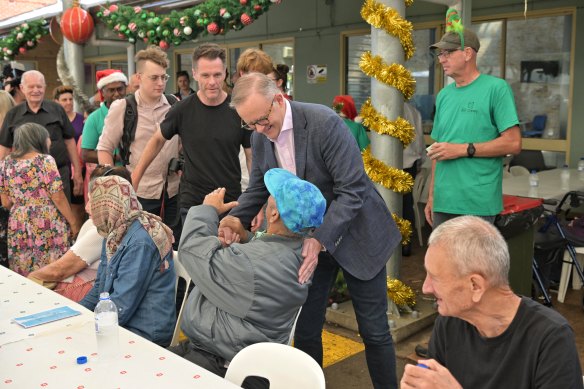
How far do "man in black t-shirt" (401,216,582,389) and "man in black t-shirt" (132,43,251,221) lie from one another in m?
2.07

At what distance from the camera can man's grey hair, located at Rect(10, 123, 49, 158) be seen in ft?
13.6

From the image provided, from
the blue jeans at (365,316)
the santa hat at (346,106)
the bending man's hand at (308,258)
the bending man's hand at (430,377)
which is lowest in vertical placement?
the blue jeans at (365,316)

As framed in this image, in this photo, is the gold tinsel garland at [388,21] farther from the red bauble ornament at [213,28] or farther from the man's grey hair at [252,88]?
the red bauble ornament at [213,28]

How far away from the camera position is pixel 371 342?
2.84 meters

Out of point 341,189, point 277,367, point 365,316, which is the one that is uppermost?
point 341,189

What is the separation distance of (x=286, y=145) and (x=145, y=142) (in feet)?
5.79

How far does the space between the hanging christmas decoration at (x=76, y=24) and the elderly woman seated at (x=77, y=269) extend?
581 cm

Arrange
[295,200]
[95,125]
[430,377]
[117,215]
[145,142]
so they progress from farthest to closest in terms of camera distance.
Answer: [95,125]
[145,142]
[117,215]
[295,200]
[430,377]

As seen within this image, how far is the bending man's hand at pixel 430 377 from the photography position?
159 cm

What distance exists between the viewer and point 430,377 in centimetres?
160

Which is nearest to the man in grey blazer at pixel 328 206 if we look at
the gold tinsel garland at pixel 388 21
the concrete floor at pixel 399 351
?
the concrete floor at pixel 399 351

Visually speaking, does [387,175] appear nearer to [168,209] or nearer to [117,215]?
[168,209]

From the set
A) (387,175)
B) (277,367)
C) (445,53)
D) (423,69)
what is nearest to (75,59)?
(423,69)

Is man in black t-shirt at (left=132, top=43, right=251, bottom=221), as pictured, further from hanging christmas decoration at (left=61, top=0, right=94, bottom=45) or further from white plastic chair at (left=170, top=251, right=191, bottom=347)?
hanging christmas decoration at (left=61, top=0, right=94, bottom=45)
